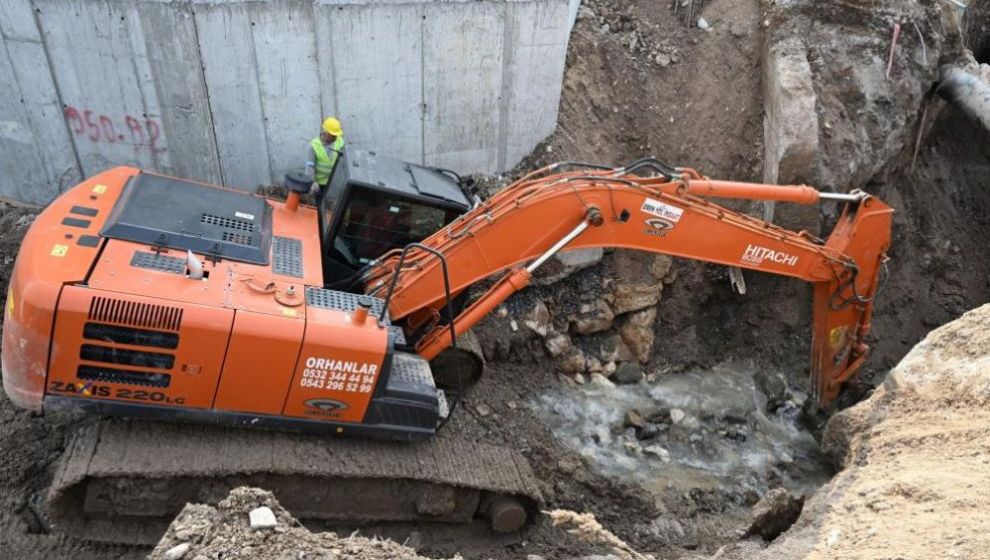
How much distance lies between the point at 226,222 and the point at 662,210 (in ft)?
10.9

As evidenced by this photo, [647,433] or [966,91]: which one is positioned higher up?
[966,91]

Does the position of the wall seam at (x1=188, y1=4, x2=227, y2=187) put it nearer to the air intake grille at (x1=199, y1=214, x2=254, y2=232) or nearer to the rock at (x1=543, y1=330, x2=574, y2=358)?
the air intake grille at (x1=199, y1=214, x2=254, y2=232)

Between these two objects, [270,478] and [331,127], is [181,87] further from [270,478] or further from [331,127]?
[270,478]

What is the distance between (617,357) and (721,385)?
3.99ft

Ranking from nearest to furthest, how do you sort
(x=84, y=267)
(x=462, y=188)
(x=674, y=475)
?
(x=84, y=267), (x=462, y=188), (x=674, y=475)

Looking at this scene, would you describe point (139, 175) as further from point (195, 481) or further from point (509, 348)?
point (509, 348)

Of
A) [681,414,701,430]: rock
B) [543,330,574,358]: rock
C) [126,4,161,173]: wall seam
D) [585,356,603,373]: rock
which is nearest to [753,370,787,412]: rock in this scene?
[681,414,701,430]: rock

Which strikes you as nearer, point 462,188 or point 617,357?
point 462,188

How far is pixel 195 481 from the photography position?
546cm

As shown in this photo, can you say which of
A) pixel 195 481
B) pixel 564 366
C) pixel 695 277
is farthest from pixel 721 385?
pixel 195 481

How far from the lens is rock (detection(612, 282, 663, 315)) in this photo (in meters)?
8.59

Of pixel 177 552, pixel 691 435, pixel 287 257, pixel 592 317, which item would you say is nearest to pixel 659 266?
pixel 592 317

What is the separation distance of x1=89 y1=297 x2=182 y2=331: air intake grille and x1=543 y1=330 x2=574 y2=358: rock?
405 centimetres

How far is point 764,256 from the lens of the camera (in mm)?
6914
